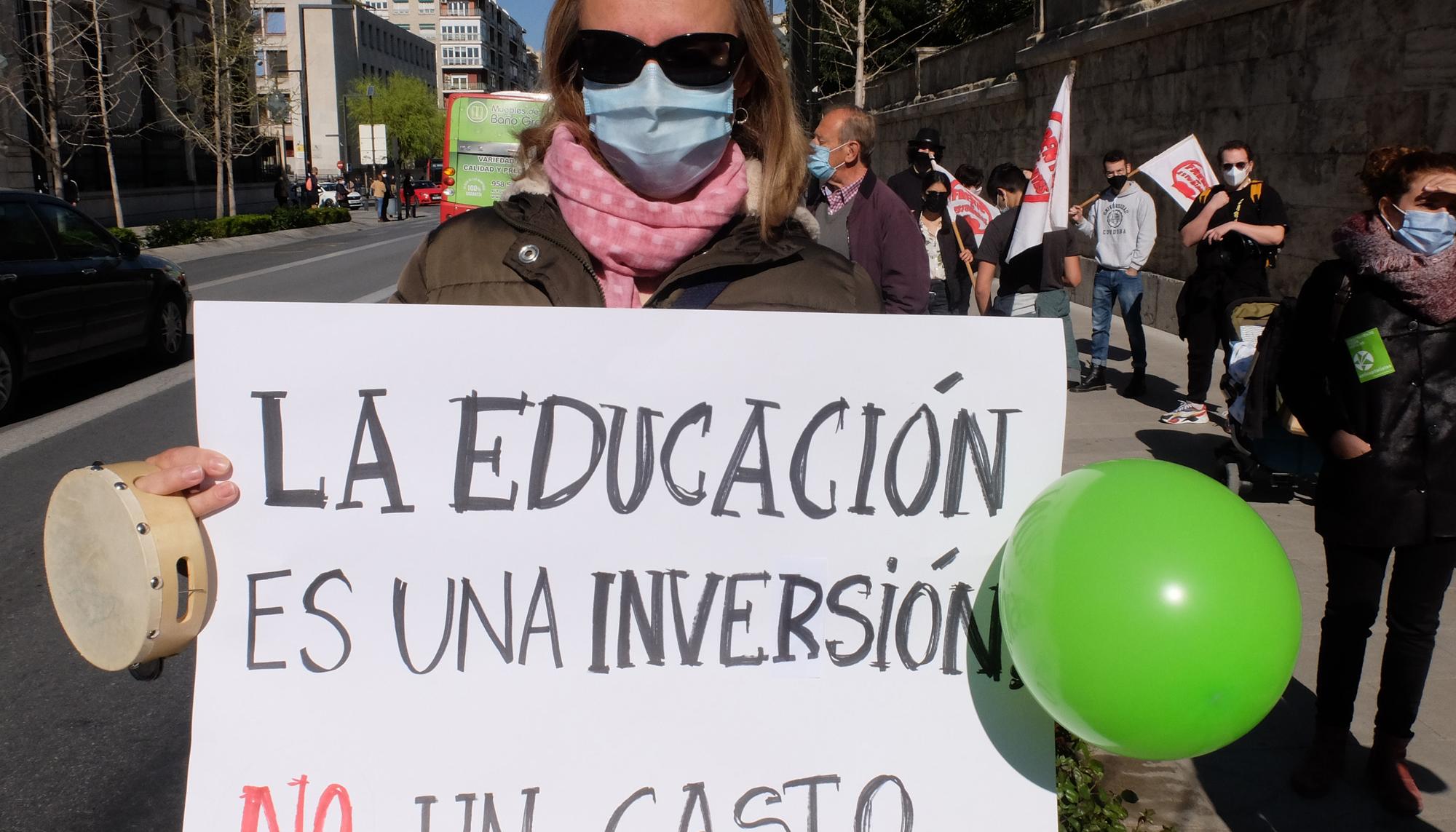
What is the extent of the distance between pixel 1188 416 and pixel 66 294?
888cm

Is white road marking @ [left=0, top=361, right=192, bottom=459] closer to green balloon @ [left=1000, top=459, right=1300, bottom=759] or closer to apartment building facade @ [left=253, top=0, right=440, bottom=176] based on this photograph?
green balloon @ [left=1000, top=459, right=1300, bottom=759]

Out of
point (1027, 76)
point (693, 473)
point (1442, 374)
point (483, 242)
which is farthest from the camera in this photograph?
point (1027, 76)

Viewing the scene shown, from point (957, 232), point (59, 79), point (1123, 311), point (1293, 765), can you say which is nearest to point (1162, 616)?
point (1293, 765)

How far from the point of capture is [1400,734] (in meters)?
3.28

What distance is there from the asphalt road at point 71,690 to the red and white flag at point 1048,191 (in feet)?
16.5

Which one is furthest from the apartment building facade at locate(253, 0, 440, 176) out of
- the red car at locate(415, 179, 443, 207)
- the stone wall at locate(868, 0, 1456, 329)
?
the stone wall at locate(868, 0, 1456, 329)

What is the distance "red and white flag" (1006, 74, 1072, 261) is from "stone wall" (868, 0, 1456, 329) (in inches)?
67.2

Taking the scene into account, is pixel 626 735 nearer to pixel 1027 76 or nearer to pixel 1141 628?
pixel 1141 628

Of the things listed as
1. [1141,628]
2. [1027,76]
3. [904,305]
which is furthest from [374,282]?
[1141,628]

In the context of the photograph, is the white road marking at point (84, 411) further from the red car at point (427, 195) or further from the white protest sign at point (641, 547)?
the red car at point (427, 195)

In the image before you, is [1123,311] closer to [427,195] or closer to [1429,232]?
[1429,232]

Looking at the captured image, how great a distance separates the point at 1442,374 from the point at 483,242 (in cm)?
273

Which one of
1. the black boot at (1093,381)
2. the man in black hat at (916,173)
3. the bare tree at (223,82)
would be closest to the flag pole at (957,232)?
the man in black hat at (916,173)

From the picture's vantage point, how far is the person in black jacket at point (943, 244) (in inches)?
323
